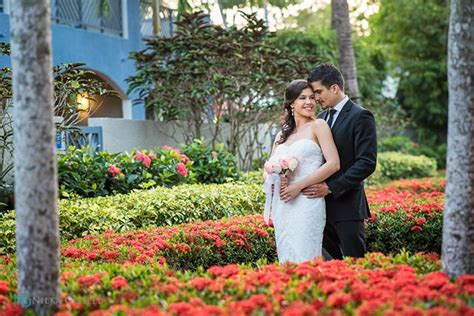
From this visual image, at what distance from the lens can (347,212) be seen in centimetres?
532

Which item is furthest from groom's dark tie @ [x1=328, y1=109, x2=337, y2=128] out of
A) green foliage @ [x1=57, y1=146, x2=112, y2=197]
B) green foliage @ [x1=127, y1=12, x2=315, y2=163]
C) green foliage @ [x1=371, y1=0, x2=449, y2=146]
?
green foliage @ [x1=371, y1=0, x2=449, y2=146]

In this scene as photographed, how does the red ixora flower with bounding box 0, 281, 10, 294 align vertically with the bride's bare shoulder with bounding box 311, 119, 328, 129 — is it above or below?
below

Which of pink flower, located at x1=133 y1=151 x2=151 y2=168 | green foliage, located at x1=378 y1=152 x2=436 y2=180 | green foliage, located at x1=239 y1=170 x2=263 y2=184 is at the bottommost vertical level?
green foliage, located at x1=378 y1=152 x2=436 y2=180

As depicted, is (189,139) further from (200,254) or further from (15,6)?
(15,6)

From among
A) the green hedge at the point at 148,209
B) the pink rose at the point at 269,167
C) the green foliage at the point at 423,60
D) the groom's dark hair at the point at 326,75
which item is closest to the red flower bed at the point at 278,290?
the pink rose at the point at 269,167

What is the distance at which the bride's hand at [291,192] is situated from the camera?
5328 millimetres

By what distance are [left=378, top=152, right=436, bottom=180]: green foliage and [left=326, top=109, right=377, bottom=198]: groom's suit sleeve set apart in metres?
11.8

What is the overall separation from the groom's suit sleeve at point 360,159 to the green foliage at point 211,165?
593cm

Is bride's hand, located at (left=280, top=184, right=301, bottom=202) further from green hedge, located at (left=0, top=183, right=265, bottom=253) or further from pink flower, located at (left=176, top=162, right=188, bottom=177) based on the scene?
pink flower, located at (left=176, top=162, right=188, bottom=177)

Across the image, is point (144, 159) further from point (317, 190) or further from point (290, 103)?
point (317, 190)

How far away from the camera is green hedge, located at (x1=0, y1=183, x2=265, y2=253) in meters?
7.01

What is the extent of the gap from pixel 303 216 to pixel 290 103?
878mm

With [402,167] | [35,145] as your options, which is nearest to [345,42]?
[402,167]

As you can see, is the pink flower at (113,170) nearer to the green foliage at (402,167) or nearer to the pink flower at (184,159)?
the pink flower at (184,159)
